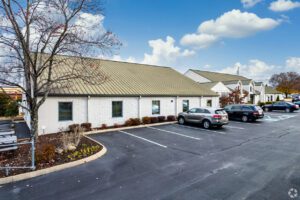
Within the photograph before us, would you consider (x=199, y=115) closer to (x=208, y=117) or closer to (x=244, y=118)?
(x=208, y=117)

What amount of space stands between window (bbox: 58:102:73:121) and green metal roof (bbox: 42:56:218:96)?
89 cm

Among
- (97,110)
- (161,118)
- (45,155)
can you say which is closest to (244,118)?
(161,118)

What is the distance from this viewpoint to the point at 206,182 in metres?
5.62

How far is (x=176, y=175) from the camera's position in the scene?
616cm

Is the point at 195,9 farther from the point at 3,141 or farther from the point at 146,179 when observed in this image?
the point at 3,141

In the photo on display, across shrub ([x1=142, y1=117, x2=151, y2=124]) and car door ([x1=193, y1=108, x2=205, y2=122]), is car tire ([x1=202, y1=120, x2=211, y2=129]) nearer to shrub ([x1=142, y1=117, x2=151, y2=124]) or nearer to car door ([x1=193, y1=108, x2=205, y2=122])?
car door ([x1=193, y1=108, x2=205, y2=122])

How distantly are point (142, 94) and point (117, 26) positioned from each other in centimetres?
743

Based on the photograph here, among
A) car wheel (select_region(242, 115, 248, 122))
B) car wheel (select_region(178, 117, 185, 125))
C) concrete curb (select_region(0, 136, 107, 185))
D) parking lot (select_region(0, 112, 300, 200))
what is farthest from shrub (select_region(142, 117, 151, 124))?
car wheel (select_region(242, 115, 248, 122))

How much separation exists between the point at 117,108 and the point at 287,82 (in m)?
63.9

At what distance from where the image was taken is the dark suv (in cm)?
1856

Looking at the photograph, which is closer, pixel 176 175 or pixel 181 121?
pixel 176 175

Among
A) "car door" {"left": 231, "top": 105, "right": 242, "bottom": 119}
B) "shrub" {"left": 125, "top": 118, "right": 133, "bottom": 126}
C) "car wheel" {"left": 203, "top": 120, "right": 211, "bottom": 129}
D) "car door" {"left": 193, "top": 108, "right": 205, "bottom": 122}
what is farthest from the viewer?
"car door" {"left": 231, "top": 105, "right": 242, "bottom": 119}

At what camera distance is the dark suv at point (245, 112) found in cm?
1856

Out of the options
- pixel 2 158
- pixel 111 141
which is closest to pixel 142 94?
pixel 111 141
